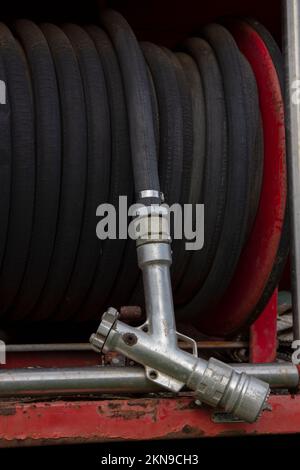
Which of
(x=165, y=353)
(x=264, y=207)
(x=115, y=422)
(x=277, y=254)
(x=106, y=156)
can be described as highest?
(x=106, y=156)

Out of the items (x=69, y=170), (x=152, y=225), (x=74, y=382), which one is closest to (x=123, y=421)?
(x=74, y=382)

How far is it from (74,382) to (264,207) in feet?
2.35

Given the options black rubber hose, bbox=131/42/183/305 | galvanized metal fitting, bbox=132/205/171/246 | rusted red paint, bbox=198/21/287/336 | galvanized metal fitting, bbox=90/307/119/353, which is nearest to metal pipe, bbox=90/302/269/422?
galvanized metal fitting, bbox=90/307/119/353

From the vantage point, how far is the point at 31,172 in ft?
5.74

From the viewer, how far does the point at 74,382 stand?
149 cm

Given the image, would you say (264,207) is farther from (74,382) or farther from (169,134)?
(74,382)

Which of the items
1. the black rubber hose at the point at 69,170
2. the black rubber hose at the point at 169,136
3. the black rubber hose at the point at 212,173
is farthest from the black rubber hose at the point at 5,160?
the black rubber hose at the point at 212,173

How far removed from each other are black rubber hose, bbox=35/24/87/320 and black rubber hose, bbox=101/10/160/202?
110 mm

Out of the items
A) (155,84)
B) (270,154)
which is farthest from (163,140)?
(270,154)

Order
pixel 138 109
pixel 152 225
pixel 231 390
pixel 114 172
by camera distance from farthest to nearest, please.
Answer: pixel 114 172
pixel 138 109
pixel 152 225
pixel 231 390

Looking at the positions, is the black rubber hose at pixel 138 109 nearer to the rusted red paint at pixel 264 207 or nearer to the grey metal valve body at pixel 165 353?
the grey metal valve body at pixel 165 353

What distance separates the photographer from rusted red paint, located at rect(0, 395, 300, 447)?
148 cm

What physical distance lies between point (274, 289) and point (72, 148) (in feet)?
1.99

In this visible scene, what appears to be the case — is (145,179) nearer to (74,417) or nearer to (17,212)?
(17,212)
